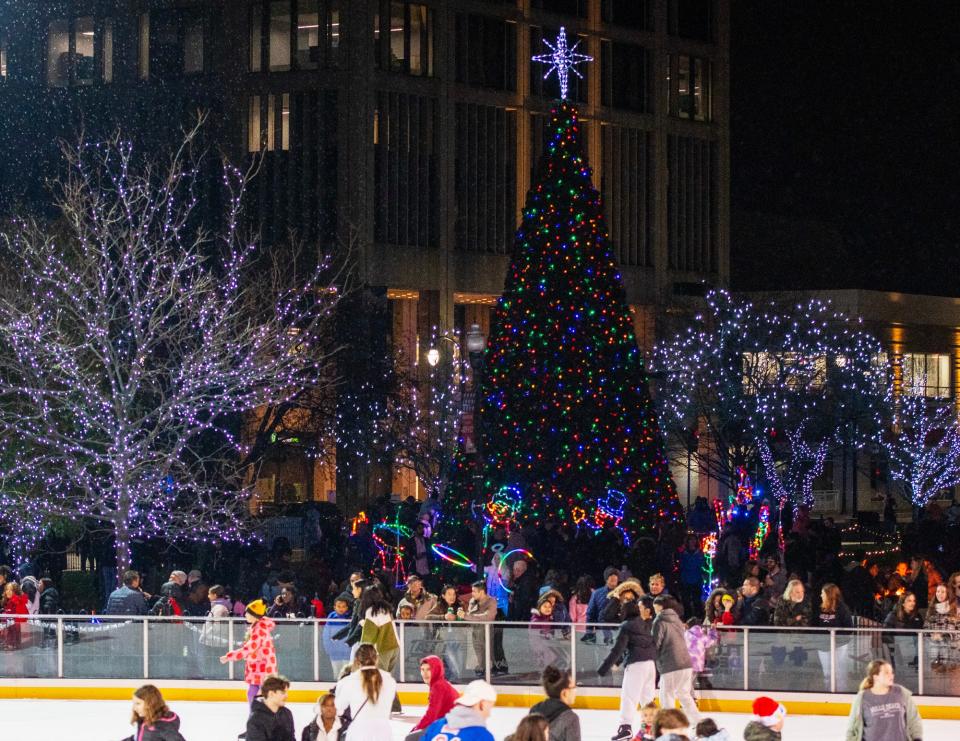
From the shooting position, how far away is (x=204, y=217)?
4475 cm

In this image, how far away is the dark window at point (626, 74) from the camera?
7106cm

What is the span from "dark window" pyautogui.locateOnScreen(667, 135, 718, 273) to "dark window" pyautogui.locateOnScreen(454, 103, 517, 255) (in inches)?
296

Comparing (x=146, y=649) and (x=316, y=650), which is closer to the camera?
(x=316, y=650)

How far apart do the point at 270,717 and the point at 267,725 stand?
5 centimetres

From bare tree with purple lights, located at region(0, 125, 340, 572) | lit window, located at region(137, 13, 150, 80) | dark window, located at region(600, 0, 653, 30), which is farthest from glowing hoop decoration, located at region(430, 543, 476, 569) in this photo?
dark window, located at region(600, 0, 653, 30)

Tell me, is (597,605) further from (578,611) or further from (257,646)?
(257,646)

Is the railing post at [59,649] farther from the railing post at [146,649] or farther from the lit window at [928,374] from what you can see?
the lit window at [928,374]

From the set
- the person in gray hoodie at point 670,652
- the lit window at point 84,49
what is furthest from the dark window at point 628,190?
the person in gray hoodie at point 670,652

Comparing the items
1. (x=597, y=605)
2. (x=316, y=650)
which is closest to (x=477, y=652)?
(x=597, y=605)

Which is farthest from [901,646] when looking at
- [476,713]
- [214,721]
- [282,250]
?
[282,250]

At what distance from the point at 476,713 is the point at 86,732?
30.3 feet

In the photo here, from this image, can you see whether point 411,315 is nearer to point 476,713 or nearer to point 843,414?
point 843,414

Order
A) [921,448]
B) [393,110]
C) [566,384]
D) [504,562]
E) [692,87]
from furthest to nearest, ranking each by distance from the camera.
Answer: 1. [692,87]
2. [393,110]
3. [921,448]
4. [566,384]
5. [504,562]

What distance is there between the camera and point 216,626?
2077 centimetres
